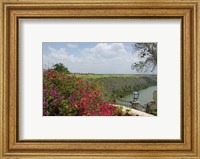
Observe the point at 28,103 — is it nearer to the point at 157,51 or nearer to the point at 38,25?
the point at 38,25

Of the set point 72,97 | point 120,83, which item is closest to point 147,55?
point 120,83

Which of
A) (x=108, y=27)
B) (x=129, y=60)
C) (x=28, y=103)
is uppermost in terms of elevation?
(x=108, y=27)

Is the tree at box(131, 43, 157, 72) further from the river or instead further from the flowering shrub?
the flowering shrub

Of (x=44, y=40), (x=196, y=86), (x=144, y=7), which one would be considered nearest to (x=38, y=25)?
(x=44, y=40)

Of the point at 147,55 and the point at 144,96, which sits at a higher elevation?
the point at 147,55

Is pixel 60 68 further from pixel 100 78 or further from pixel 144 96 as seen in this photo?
pixel 144 96
